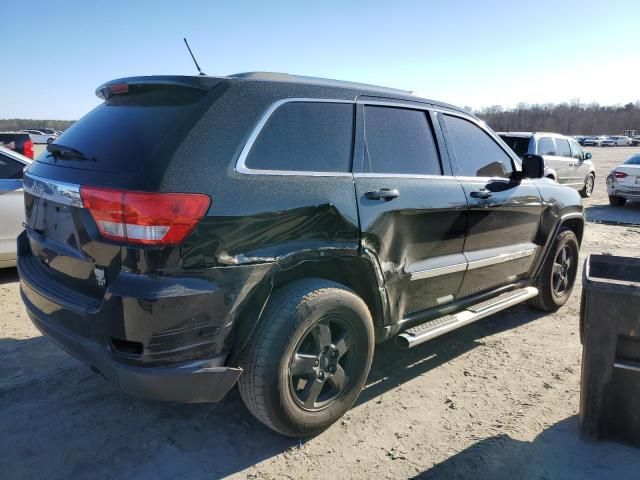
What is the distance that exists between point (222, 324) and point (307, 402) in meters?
0.77

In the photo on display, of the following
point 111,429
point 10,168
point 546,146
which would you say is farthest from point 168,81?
point 546,146

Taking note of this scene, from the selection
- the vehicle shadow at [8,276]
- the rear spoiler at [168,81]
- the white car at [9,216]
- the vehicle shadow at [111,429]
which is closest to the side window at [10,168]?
the white car at [9,216]

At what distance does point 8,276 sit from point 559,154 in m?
13.3

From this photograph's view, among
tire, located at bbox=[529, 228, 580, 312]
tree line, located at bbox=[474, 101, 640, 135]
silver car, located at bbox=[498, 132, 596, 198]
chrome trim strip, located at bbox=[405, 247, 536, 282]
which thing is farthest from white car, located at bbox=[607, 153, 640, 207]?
tree line, located at bbox=[474, 101, 640, 135]

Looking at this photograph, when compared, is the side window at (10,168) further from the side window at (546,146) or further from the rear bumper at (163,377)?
the side window at (546,146)

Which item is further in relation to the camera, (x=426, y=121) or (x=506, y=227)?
(x=506, y=227)

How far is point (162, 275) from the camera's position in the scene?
7.62 feet

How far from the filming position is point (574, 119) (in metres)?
131

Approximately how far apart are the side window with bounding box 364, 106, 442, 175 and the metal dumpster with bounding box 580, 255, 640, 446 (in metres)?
1.27

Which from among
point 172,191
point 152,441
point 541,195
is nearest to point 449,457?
point 152,441

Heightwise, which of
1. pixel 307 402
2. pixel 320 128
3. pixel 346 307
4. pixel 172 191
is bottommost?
pixel 307 402

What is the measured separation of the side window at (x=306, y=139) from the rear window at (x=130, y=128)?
0.40 m

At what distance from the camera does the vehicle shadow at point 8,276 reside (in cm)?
595

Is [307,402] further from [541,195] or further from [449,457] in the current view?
[541,195]
